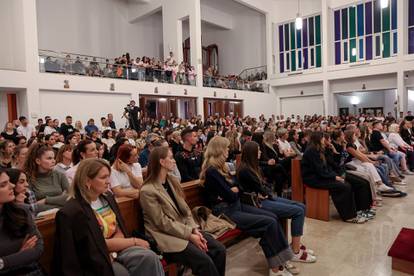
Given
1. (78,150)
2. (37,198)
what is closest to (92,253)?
(37,198)

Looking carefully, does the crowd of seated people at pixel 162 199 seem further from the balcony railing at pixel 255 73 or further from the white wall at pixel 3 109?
the balcony railing at pixel 255 73

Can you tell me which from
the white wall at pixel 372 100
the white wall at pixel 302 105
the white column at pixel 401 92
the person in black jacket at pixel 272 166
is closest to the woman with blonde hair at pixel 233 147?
the person in black jacket at pixel 272 166

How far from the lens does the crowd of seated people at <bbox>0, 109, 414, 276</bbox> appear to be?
1.89 metres

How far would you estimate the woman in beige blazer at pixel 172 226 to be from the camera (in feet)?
7.81

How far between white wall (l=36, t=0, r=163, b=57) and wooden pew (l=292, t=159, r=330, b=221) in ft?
43.8

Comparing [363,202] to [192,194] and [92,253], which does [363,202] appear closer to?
[192,194]

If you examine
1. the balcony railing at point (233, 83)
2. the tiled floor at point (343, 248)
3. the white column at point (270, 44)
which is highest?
the white column at point (270, 44)

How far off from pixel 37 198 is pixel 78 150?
2.28 ft

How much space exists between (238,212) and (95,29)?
15.2m

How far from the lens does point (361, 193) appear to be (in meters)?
4.44

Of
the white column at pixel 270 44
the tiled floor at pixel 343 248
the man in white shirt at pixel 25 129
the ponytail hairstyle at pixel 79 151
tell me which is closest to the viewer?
the tiled floor at pixel 343 248

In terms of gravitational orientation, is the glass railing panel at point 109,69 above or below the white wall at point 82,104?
above

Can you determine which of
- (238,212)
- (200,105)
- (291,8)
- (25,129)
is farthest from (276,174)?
(291,8)

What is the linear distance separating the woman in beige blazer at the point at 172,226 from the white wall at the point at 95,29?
13849 millimetres
